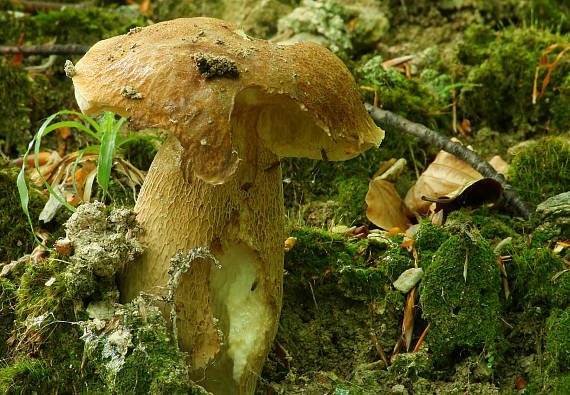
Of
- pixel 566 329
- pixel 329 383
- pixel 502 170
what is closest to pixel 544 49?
pixel 502 170

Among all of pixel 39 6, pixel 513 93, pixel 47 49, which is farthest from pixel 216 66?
pixel 39 6

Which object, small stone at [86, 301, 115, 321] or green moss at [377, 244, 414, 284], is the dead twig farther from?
green moss at [377, 244, 414, 284]

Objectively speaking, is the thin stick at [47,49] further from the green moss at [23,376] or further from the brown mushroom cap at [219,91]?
the green moss at [23,376]

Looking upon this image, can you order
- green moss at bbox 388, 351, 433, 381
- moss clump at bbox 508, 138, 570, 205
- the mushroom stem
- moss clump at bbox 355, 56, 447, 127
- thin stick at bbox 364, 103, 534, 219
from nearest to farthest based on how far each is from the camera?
the mushroom stem < green moss at bbox 388, 351, 433, 381 < thin stick at bbox 364, 103, 534, 219 < moss clump at bbox 508, 138, 570, 205 < moss clump at bbox 355, 56, 447, 127

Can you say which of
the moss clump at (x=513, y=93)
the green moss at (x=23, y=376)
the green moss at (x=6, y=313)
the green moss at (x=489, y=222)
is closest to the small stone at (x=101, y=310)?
the green moss at (x=23, y=376)

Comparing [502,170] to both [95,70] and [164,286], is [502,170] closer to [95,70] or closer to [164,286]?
[164,286]

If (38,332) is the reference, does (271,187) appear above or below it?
above

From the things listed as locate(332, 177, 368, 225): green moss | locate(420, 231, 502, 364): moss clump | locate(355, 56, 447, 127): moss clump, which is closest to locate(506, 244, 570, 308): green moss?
locate(420, 231, 502, 364): moss clump
